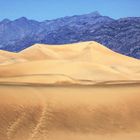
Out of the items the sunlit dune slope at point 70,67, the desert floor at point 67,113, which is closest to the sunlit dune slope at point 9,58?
the sunlit dune slope at point 70,67

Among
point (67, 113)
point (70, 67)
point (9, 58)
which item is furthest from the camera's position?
point (9, 58)

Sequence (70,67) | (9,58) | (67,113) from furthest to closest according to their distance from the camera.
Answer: (9,58) < (70,67) < (67,113)

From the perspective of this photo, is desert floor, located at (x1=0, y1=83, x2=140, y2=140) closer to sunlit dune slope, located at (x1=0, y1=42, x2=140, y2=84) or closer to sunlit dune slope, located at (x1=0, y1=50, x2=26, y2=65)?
sunlit dune slope, located at (x1=0, y1=42, x2=140, y2=84)

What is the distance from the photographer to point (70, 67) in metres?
27.7

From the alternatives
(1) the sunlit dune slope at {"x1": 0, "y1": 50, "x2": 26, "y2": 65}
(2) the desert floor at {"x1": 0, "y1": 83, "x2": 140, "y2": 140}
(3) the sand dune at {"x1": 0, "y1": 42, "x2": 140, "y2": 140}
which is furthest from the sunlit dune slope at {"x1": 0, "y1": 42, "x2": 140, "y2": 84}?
(2) the desert floor at {"x1": 0, "y1": 83, "x2": 140, "y2": 140}

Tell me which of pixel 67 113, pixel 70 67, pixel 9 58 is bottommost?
pixel 67 113

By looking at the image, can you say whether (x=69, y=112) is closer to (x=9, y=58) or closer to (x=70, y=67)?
(x=70, y=67)

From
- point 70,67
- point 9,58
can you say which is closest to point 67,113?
point 70,67

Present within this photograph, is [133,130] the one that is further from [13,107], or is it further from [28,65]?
[28,65]

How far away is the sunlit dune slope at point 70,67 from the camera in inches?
870

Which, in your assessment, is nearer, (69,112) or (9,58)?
(69,112)

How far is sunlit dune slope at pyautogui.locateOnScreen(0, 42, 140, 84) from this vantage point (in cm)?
2209

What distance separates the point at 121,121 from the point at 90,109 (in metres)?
1.11

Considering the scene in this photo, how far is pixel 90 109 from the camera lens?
14.9 meters
